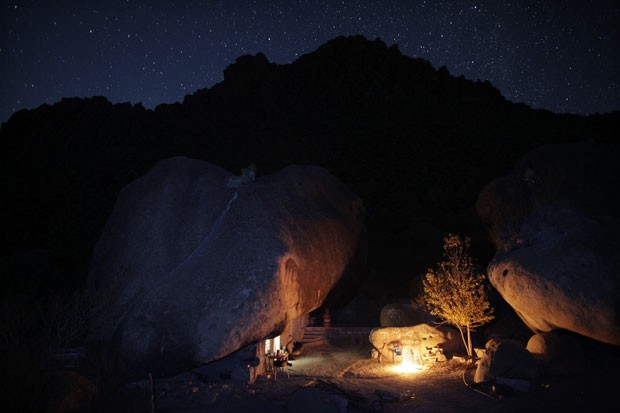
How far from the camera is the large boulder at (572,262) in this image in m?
13.2

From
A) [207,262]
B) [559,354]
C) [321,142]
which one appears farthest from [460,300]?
[321,142]

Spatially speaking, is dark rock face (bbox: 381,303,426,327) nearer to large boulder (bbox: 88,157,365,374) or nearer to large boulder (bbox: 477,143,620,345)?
large boulder (bbox: 88,157,365,374)

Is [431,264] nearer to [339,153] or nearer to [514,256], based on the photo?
[514,256]

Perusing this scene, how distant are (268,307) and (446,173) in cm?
5032

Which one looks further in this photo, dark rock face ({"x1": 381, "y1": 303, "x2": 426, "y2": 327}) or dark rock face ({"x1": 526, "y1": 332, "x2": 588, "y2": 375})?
dark rock face ({"x1": 381, "y1": 303, "x2": 426, "y2": 327})

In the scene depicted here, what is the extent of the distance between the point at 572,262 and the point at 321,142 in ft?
197

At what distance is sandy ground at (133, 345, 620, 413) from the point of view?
42.3 ft

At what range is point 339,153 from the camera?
68.5 meters

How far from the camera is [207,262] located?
17531 millimetres

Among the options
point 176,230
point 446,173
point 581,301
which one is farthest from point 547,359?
point 446,173

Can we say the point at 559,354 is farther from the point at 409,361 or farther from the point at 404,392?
the point at 409,361

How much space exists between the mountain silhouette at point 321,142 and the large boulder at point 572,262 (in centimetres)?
1490

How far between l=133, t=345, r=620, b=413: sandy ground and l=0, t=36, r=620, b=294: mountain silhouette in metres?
19.7

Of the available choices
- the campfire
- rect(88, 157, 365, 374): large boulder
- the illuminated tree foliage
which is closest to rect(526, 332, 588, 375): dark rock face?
the illuminated tree foliage
